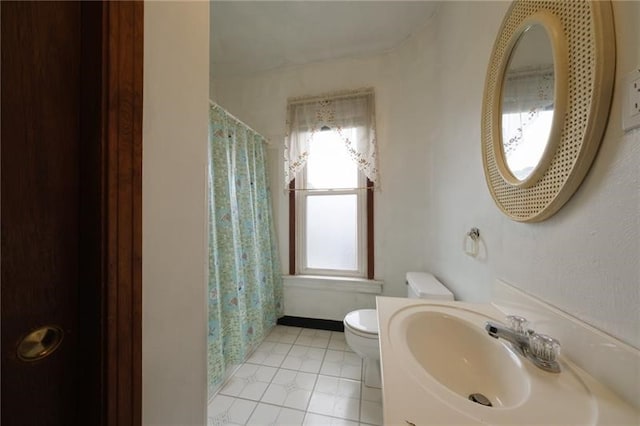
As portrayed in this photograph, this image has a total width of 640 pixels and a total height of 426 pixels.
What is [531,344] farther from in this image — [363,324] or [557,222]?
[363,324]

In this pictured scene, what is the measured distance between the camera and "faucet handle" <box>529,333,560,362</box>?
562 mm

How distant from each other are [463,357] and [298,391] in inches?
44.0

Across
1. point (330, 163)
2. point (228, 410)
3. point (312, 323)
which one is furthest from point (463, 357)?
point (330, 163)

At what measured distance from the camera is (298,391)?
1.45m

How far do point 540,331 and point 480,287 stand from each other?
0.42m

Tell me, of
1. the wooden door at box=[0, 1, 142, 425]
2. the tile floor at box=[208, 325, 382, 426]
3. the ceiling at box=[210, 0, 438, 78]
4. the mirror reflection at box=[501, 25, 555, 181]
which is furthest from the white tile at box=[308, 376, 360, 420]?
the ceiling at box=[210, 0, 438, 78]

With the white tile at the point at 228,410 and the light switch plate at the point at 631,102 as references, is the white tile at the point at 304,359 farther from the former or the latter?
the light switch plate at the point at 631,102

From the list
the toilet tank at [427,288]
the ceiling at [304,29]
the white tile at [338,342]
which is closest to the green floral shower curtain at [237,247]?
the white tile at [338,342]

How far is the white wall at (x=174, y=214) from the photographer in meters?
0.58

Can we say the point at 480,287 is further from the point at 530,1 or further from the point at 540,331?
the point at 530,1

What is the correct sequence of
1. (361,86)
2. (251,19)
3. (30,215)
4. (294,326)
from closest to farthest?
1. (30,215)
2. (251,19)
3. (361,86)
4. (294,326)

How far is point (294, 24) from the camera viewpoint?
177 centimetres

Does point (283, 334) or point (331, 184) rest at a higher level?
point (331, 184)

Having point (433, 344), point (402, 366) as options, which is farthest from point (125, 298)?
point (433, 344)
